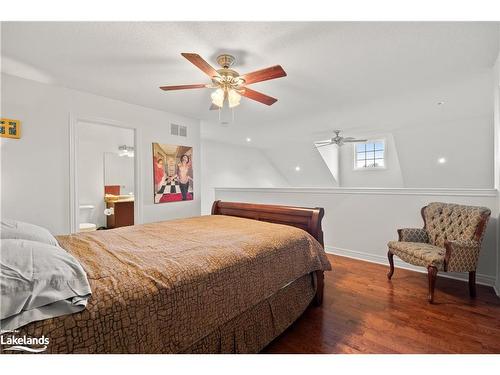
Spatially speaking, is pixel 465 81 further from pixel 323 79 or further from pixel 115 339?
pixel 115 339

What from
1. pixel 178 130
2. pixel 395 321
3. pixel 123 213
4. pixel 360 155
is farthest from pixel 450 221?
pixel 123 213

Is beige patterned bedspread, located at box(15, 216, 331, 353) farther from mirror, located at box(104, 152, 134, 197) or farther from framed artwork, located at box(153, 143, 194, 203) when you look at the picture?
mirror, located at box(104, 152, 134, 197)

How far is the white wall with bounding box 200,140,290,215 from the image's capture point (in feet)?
21.2

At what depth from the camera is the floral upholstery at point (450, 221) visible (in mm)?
2396

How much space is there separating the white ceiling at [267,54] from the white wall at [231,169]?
10.9 feet

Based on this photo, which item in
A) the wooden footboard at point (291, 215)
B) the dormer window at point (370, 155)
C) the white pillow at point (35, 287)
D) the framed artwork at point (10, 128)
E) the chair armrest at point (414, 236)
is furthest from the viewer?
the dormer window at point (370, 155)

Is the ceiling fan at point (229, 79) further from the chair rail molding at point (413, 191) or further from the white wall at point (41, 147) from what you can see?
the chair rail molding at point (413, 191)

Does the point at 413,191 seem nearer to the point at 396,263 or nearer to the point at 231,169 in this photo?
the point at 396,263

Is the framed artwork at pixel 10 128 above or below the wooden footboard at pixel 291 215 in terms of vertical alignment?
above

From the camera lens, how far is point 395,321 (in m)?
1.91

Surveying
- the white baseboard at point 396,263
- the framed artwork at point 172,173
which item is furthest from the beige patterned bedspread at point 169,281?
the framed artwork at point 172,173

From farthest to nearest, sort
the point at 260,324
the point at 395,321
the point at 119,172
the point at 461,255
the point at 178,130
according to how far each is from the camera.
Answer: the point at 119,172
the point at 178,130
the point at 461,255
the point at 395,321
the point at 260,324

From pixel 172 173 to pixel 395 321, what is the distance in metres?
3.53

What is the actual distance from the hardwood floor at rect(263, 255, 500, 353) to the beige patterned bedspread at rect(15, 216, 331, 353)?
408 mm
